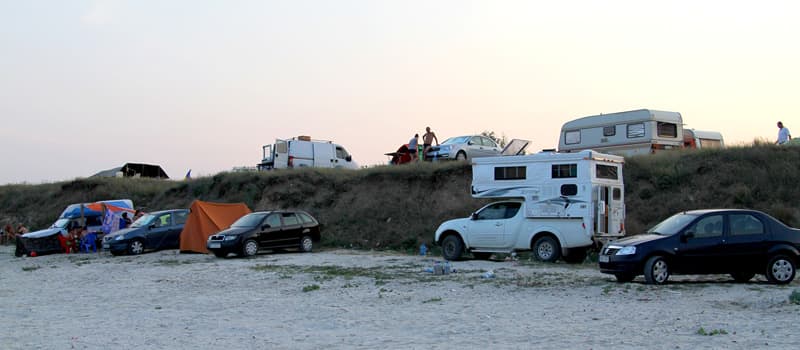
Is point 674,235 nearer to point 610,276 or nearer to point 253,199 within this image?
point 610,276

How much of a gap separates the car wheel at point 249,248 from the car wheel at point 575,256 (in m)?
9.58

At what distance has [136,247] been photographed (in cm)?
2559

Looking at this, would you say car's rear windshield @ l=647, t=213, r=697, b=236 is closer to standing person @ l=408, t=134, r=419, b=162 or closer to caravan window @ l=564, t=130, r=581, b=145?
caravan window @ l=564, t=130, r=581, b=145

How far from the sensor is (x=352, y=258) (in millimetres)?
21969

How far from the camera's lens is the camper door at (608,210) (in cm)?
1866

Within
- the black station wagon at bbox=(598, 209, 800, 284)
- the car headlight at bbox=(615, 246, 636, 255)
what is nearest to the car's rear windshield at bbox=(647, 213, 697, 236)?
the black station wagon at bbox=(598, 209, 800, 284)

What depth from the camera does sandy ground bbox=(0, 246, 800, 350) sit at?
28.0 feet

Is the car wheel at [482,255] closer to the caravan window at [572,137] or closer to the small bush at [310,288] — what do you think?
the small bush at [310,288]

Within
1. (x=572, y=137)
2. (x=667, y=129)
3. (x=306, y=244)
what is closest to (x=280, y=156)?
(x=306, y=244)

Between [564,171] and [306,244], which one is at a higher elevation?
[564,171]

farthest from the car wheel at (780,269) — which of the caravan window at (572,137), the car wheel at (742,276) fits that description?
the caravan window at (572,137)

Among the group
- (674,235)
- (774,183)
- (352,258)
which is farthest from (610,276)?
(774,183)

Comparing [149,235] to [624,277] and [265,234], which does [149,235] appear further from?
[624,277]

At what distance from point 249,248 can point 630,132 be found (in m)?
14.1
